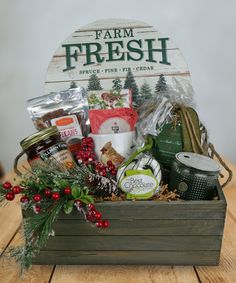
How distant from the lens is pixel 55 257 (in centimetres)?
77

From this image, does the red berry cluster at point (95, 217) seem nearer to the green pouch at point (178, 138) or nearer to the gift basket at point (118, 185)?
the gift basket at point (118, 185)

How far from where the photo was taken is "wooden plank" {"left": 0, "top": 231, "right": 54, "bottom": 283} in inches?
28.5

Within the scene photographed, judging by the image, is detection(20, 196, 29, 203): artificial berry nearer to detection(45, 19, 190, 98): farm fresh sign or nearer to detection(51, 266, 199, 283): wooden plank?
detection(51, 266, 199, 283): wooden plank

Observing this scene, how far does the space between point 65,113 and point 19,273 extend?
0.53 meters

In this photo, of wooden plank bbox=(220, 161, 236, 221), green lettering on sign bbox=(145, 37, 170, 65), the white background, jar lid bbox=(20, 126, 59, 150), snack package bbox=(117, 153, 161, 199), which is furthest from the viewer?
the white background

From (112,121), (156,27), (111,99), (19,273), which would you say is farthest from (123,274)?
(156,27)

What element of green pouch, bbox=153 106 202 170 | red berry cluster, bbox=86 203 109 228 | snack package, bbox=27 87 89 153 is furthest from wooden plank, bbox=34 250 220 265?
snack package, bbox=27 87 89 153

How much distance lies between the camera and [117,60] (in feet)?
4.10

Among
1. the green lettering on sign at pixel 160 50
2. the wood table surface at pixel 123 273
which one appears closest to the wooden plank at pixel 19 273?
the wood table surface at pixel 123 273

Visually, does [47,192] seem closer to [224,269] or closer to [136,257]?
[136,257]

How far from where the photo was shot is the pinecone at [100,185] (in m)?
0.77

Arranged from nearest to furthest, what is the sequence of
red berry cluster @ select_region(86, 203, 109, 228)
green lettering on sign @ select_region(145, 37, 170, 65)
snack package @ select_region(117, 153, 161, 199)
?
red berry cluster @ select_region(86, 203, 109, 228), snack package @ select_region(117, 153, 161, 199), green lettering on sign @ select_region(145, 37, 170, 65)

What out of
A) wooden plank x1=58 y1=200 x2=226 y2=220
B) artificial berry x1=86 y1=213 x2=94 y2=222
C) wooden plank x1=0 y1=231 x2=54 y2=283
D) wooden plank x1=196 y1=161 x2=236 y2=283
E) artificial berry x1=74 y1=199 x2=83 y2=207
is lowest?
wooden plank x1=196 y1=161 x2=236 y2=283

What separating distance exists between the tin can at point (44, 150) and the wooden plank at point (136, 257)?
208 mm
